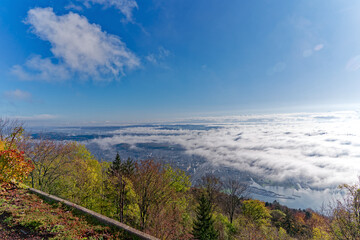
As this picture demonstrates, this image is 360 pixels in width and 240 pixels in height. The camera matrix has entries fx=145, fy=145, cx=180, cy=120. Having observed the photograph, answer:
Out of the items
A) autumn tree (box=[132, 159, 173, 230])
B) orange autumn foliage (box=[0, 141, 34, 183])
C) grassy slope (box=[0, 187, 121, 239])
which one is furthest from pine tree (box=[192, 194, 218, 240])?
orange autumn foliage (box=[0, 141, 34, 183])

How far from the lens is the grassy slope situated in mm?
6828

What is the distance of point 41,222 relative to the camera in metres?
7.42

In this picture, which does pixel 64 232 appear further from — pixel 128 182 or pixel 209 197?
pixel 209 197

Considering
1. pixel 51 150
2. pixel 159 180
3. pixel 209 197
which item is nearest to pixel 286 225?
pixel 209 197

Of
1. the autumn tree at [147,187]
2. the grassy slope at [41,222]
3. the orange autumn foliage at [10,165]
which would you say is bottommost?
the autumn tree at [147,187]

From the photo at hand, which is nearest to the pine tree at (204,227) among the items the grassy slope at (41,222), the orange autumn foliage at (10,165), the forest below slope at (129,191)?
the forest below slope at (129,191)

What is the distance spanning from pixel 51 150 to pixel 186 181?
86.3 ft

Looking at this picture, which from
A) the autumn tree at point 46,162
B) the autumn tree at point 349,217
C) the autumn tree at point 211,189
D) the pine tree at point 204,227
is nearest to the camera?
the autumn tree at point 349,217

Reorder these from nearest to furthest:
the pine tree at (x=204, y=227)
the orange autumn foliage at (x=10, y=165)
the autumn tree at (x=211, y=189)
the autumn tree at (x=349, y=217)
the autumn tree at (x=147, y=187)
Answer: the orange autumn foliage at (x=10, y=165) < the autumn tree at (x=349, y=217) < the autumn tree at (x=147, y=187) < the pine tree at (x=204, y=227) < the autumn tree at (x=211, y=189)

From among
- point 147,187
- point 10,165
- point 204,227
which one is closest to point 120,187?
point 147,187

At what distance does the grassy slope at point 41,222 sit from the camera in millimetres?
6828

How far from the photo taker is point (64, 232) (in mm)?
7117

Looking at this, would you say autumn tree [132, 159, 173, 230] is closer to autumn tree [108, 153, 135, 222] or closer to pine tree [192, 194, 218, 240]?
autumn tree [108, 153, 135, 222]

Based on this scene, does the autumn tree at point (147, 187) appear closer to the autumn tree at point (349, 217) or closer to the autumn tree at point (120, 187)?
the autumn tree at point (120, 187)
